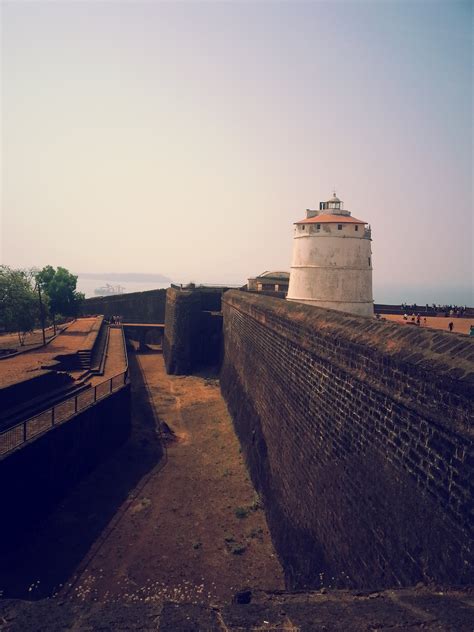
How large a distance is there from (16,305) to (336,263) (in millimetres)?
17113

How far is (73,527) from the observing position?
32.3 feet

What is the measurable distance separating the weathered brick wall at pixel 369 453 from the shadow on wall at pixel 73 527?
4.40 m

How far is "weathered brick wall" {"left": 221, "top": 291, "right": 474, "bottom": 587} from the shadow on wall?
4398mm

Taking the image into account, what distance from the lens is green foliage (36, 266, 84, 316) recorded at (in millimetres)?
32688

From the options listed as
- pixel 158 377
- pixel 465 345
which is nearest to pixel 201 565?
pixel 465 345

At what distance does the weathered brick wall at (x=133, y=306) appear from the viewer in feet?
136

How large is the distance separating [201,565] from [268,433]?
4.05 m

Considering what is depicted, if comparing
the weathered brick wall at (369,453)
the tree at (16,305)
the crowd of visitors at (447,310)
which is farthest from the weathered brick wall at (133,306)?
the weathered brick wall at (369,453)

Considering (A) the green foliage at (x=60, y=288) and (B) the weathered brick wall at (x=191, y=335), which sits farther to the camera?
(A) the green foliage at (x=60, y=288)

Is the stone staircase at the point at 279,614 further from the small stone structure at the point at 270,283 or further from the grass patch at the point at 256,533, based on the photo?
the small stone structure at the point at 270,283

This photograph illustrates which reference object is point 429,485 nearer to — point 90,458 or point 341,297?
point 90,458

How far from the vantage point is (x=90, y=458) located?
12.6 m

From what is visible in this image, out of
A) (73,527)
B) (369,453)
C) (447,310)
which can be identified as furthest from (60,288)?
(369,453)

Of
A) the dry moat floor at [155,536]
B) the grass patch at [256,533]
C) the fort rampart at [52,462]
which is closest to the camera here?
the dry moat floor at [155,536]
